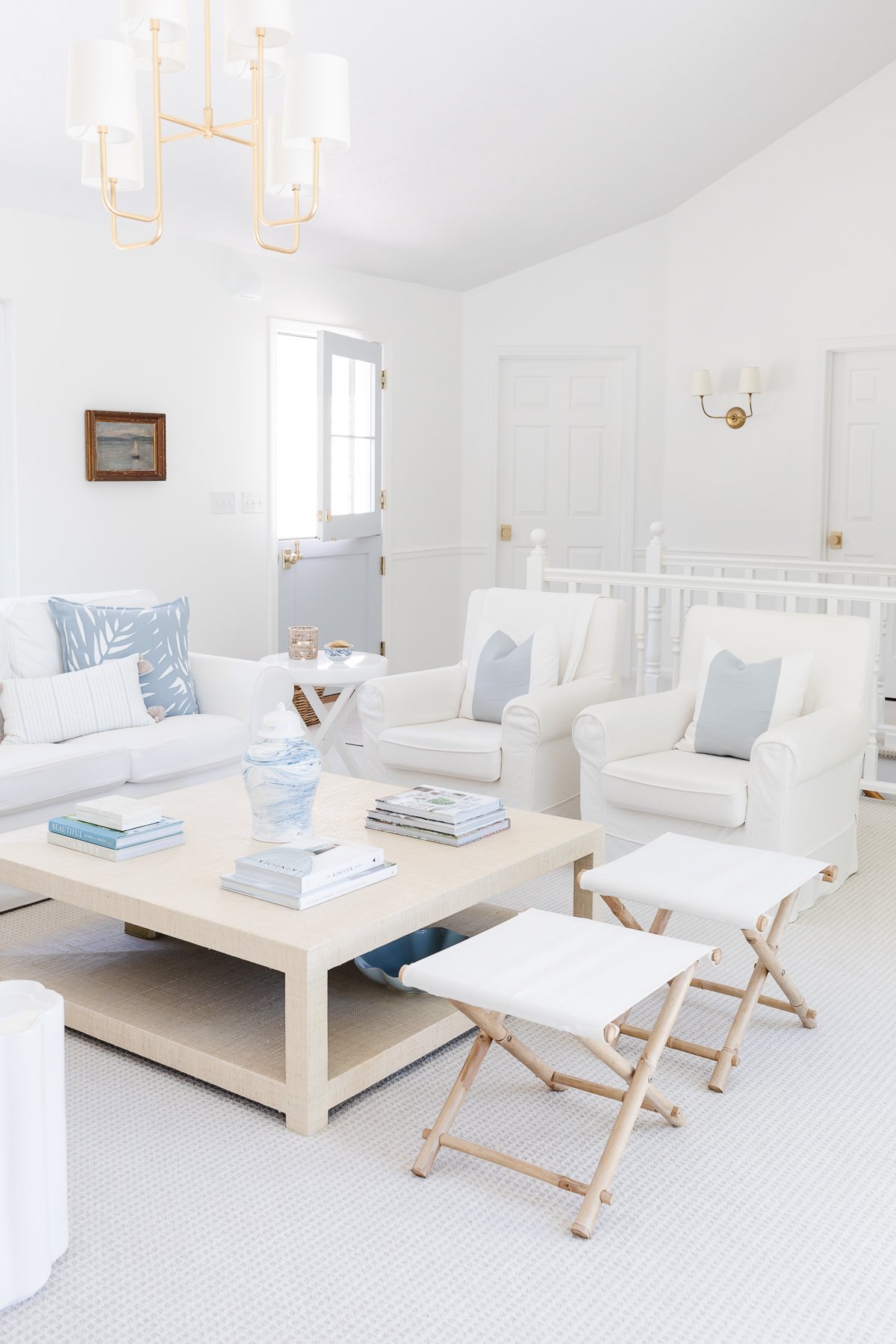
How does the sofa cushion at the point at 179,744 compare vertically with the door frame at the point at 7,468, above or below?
below

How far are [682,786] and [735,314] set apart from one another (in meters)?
4.36

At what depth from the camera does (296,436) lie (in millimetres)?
6656

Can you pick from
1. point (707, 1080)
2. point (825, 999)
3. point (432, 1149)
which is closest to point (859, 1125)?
point (707, 1080)

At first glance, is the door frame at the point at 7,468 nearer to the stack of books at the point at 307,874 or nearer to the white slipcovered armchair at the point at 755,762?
the white slipcovered armchair at the point at 755,762

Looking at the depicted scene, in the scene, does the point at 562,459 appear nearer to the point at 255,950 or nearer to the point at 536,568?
the point at 536,568

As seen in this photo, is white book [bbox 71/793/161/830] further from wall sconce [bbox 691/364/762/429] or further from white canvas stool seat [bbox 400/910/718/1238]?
wall sconce [bbox 691/364/762/429]

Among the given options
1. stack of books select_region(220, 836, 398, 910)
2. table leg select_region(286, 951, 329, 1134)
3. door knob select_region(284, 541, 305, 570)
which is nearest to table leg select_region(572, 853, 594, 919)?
stack of books select_region(220, 836, 398, 910)

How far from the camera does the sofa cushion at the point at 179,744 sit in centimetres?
392

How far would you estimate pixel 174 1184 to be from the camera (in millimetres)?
2250

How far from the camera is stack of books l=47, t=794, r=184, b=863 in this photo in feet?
9.46

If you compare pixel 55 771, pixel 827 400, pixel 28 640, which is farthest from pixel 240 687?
pixel 827 400

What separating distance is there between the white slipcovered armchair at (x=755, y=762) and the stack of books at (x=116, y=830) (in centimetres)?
148

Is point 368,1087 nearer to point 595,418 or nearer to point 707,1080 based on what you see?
point 707,1080

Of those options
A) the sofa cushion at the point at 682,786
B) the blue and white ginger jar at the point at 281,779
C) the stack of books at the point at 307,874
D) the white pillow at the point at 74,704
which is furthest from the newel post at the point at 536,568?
the stack of books at the point at 307,874
